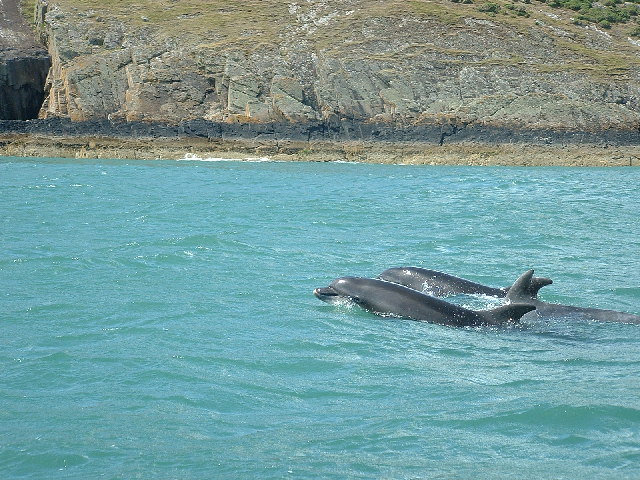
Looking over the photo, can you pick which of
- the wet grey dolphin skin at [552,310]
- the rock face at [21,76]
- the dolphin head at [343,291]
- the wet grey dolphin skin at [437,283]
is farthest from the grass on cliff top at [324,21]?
the wet grey dolphin skin at [552,310]

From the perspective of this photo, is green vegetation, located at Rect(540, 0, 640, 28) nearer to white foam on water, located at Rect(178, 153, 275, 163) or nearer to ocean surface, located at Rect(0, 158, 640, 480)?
white foam on water, located at Rect(178, 153, 275, 163)

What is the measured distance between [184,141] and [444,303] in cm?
4866

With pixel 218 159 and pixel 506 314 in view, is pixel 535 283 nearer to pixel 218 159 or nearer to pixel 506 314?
pixel 506 314

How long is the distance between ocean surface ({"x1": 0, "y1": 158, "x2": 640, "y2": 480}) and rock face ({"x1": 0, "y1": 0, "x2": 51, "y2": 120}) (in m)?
46.1

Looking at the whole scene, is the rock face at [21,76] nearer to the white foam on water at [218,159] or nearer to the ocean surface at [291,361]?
the white foam on water at [218,159]

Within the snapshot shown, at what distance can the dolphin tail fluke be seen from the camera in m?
10.8

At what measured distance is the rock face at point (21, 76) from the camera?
210 ft

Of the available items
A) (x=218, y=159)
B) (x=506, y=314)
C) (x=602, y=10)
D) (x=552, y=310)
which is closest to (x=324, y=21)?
(x=218, y=159)

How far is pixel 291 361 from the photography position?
9.81 meters

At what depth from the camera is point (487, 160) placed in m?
56.1

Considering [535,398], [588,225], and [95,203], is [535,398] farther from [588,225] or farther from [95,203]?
[95,203]

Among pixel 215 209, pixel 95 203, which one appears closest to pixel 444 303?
pixel 215 209

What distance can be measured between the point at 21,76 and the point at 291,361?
60600mm

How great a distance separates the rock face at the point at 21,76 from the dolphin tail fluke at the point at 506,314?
57.7m
